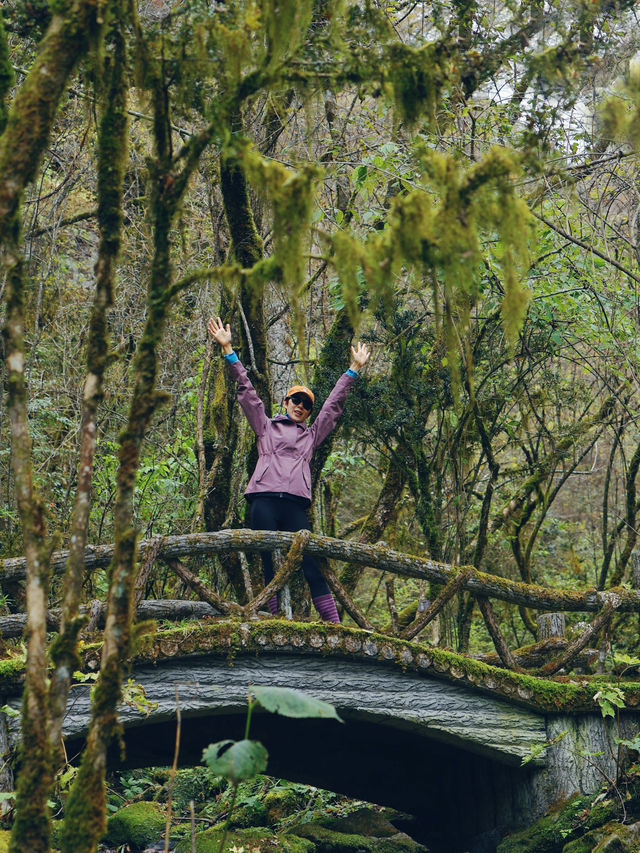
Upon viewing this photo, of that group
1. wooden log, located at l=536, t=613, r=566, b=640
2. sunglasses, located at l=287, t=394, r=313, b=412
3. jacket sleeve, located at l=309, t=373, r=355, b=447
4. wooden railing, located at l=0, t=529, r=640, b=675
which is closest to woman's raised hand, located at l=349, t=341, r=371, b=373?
jacket sleeve, located at l=309, t=373, r=355, b=447

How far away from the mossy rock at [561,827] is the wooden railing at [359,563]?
3.54ft

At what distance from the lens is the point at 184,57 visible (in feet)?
11.7

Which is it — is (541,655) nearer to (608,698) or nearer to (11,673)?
(608,698)

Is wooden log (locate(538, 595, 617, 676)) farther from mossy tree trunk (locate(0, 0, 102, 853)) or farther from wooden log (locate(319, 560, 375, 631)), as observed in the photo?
mossy tree trunk (locate(0, 0, 102, 853))

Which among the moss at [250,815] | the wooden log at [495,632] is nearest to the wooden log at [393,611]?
the wooden log at [495,632]

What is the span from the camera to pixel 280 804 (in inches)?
394

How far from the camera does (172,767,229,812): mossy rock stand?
989 centimetres

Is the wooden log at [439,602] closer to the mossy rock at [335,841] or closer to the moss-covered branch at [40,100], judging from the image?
the mossy rock at [335,841]

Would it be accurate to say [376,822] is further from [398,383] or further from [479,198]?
[479,198]

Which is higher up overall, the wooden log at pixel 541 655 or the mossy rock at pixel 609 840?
the wooden log at pixel 541 655

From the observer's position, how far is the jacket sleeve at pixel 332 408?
7.21 m

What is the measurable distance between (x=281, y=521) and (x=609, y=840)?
3246 mm

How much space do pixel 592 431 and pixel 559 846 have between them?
525 centimetres

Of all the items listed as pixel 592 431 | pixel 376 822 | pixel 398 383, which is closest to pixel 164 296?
pixel 398 383
